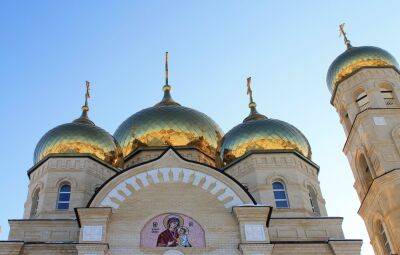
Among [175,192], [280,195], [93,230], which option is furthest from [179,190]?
[280,195]

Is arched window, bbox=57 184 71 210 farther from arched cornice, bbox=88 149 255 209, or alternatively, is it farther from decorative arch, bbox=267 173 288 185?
decorative arch, bbox=267 173 288 185

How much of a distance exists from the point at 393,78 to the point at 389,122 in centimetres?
219

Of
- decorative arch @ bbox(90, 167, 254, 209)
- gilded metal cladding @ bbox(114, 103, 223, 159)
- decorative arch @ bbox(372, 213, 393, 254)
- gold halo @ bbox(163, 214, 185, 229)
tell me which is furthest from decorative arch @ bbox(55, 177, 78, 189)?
decorative arch @ bbox(372, 213, 393, 254)

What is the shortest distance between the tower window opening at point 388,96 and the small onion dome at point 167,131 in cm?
555

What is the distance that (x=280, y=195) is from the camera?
1573 cm

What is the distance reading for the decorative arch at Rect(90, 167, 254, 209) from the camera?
42.4 feet

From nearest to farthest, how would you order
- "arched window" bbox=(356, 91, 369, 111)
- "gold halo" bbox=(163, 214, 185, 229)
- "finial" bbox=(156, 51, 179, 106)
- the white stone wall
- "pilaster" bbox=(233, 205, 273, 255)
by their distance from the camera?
"pilaster" bbox=(233, 205, 273, 255)
"gold halo" bbox=(163, 214, 185, 229)
the white stone wall
"arched window" bbox=(356, 91, 369, 111)
"finial" bbox=(156, 51, 179, 106)

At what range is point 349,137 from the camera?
17984mm

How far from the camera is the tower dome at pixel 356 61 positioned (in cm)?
1875

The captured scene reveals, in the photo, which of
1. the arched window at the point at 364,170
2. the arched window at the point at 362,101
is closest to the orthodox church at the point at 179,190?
the arched window at the point at 362,101

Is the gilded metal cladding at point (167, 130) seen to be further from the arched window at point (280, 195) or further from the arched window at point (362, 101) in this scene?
the arched window at point (362, 101)

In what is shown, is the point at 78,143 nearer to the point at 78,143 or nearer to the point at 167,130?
the point at 78,143

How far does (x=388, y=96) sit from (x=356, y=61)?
164cm

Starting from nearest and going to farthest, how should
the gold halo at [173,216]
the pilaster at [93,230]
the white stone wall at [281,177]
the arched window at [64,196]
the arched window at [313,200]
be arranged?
the pilaster at [93,230]
the gold halo at [173,216]
the white stone wall at [281,177]
the arched window at [64,196]
the arched window at [313,200]
